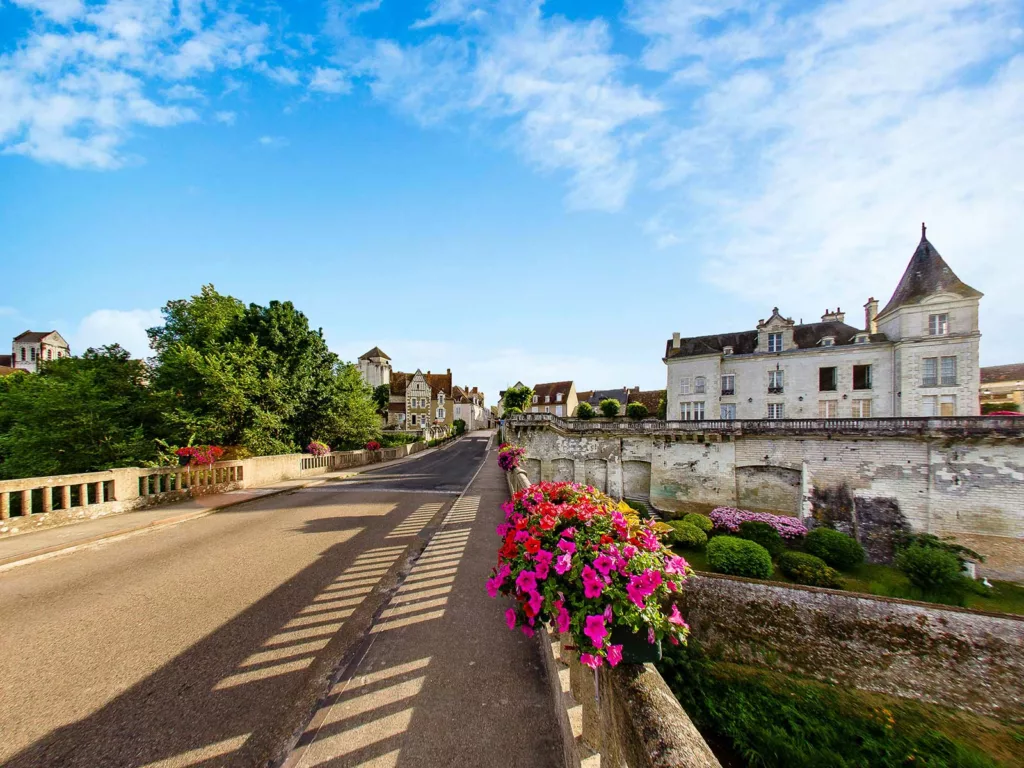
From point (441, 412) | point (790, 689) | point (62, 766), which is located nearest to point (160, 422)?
point (62, 766)

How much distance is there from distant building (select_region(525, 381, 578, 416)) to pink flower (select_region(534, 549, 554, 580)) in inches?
2090

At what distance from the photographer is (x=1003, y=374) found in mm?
38188

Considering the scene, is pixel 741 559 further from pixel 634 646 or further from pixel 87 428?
pixel 87 428

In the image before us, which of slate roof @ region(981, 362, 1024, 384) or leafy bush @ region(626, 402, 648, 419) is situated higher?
slate roof @ region(981, 362, 1024, 384)

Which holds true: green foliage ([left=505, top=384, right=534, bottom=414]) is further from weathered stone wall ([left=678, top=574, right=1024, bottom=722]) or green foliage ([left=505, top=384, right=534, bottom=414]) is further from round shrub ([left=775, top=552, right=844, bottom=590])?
weathered stone wall ([left=678, top=574, right=1024, bottom=722])

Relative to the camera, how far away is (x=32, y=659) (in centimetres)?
390

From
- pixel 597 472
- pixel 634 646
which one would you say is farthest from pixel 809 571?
pixel 634 646

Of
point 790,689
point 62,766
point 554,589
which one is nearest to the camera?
point 554,589

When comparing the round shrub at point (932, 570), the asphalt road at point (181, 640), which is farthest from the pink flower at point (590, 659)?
the round shrub at point (932, 570)

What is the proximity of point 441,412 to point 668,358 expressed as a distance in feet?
136

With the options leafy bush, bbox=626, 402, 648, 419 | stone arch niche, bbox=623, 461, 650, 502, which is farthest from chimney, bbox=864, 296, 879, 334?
stone arch niche, bbox=623, 461, 650, 502

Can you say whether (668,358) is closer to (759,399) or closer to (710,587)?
(759,399)

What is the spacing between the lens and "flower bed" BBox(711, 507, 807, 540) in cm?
1728

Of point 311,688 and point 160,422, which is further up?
point 160,422
